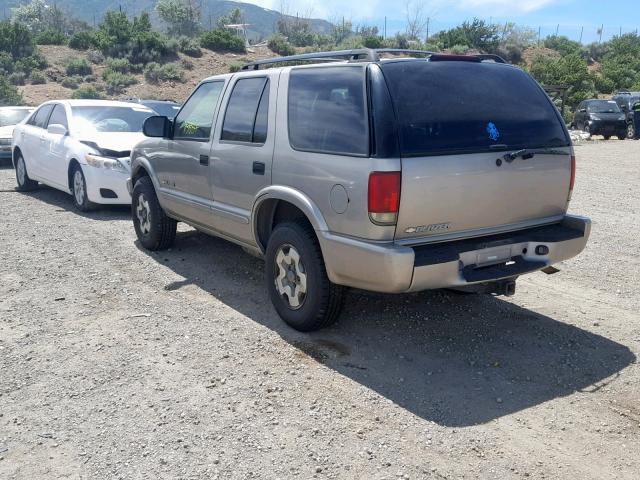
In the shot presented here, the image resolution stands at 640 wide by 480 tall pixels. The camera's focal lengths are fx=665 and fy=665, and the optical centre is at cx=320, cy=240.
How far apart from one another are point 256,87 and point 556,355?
3.19 metres

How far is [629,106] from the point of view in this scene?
29.3m

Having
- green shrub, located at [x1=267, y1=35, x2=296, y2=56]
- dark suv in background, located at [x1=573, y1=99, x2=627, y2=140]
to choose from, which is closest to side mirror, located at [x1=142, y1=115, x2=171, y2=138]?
dark suv in background, located at [x1=573, y1=99, x2=627, y2=140]

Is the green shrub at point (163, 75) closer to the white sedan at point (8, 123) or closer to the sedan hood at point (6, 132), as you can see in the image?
the white sedan at point (8, 123)

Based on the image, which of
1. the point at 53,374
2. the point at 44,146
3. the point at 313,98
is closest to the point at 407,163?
the point at 313,98

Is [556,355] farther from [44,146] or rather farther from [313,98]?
[44,146]

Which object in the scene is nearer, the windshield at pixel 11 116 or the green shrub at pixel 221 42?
the windshield at pixel 11 116

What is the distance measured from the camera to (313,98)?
4.96 metres

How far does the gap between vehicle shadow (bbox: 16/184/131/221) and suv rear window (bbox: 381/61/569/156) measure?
605cm

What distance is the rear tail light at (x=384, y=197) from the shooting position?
4.21 m

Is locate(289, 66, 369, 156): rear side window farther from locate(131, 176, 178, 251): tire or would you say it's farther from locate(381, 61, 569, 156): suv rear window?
locate(131, 176, 178, 251): tire

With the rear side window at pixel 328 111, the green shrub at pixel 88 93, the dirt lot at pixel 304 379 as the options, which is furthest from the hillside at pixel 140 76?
the rear side window at pixel 328 111

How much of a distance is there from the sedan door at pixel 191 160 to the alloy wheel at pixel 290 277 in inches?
50.2

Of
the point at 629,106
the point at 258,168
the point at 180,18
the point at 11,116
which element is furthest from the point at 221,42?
the point at 258,168

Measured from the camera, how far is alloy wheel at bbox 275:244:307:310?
500 cm
